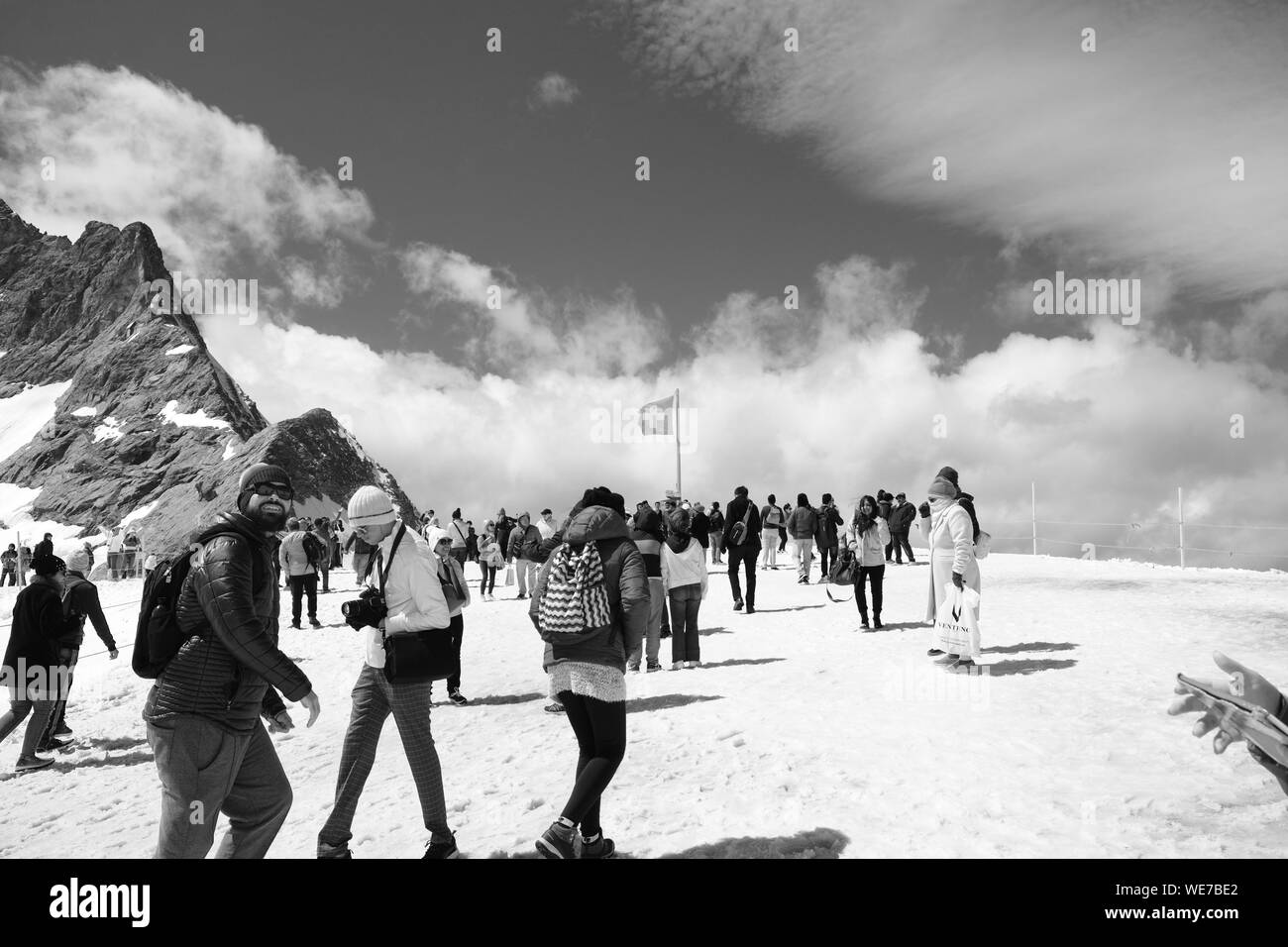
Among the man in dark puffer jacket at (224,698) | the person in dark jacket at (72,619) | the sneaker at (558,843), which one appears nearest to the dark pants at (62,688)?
the person in dark jacket at (72,619)

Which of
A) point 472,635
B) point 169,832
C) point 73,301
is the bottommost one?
point 472,635

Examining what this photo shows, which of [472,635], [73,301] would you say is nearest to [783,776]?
[472,635]

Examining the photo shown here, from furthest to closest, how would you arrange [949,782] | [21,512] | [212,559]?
[21,512]
[949,782]
[212,559]

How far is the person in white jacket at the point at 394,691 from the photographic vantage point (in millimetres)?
4102

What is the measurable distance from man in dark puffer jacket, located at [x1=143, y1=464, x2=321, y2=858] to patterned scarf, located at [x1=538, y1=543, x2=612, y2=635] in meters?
1.23

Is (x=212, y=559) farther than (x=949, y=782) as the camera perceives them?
No

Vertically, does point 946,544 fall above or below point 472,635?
above

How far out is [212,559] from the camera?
10.7 ft

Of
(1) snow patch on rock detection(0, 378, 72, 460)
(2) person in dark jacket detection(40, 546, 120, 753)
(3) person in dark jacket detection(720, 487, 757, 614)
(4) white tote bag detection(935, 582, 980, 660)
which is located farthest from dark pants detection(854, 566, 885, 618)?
(1) snow patch on rock detection(0, 378, 72, 460)

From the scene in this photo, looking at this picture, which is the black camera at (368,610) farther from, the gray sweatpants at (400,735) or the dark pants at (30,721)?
the dark pants at (30,721)

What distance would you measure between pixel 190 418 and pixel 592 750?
92.4 meters

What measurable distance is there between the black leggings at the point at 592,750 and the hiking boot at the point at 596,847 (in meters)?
0.04
